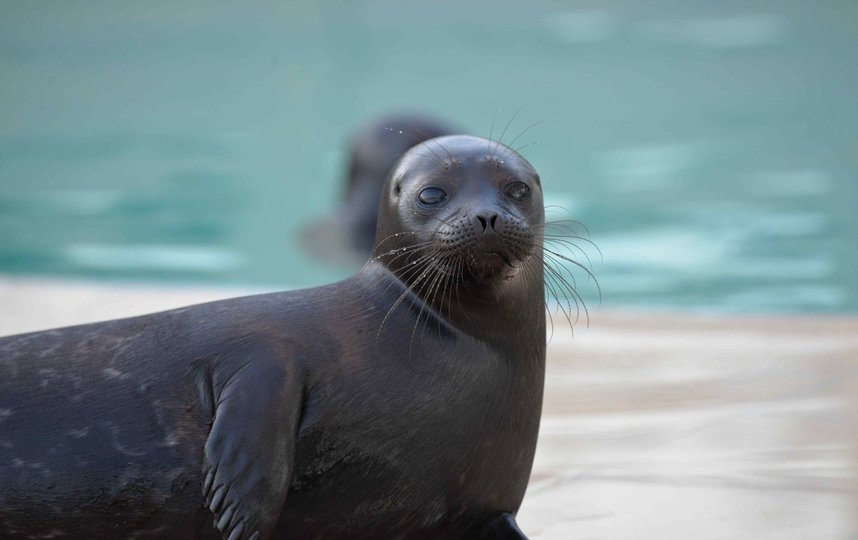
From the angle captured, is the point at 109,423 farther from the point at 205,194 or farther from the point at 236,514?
the point at 205,194

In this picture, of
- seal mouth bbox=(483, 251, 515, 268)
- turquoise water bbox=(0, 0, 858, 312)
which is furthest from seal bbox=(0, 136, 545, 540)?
turquoise water bbox=(0, 0, 858, 312)

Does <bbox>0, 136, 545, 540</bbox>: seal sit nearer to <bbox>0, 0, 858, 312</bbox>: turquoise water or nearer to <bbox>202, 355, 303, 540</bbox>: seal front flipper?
<bbox>202, 355, 303, 540</bbox>: seal front flipper

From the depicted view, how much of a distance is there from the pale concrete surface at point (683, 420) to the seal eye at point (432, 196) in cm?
108

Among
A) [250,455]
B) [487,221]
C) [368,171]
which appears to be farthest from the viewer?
[368,171]

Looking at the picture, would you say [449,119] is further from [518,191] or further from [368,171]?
[518,191]

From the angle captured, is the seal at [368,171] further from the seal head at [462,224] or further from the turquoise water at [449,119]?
the seal head at [462,224]

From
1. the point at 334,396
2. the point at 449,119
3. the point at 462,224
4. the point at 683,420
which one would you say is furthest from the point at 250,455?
the point at 449,119

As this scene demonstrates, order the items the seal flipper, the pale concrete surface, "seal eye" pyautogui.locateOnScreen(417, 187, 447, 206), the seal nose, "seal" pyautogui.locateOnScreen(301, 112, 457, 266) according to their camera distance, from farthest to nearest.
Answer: "seal" pyautogui.locateOnScreen(301, 112, 457, 266)
the pale concrete surface
the seal flipper
"seal eye" pyautogui.locateOnScreen(417, 187, 447, 206)
the seal nose

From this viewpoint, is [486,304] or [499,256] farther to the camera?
[486,304]

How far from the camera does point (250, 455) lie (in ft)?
9.89

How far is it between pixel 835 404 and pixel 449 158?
2.66 m

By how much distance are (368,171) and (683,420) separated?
13.8 ft

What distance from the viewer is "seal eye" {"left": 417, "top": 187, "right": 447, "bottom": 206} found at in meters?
3.35

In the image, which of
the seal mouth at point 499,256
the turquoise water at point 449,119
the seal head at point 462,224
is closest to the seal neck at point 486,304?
the seal head at point 462,224
